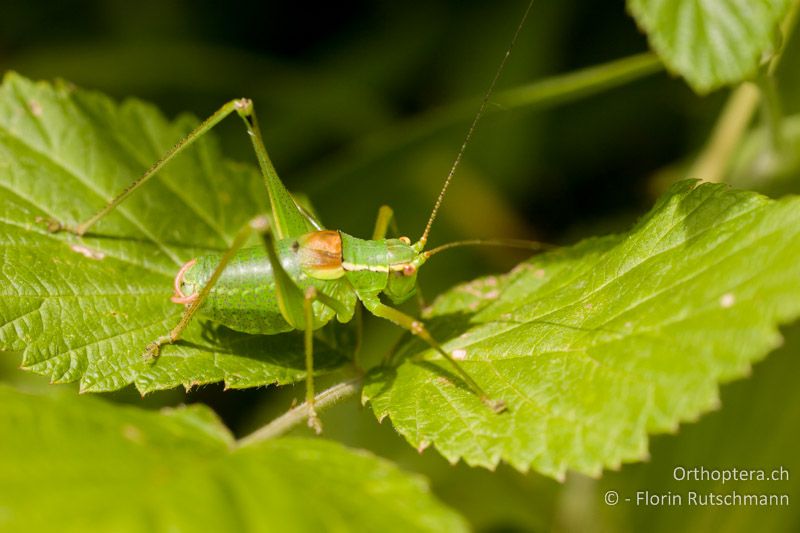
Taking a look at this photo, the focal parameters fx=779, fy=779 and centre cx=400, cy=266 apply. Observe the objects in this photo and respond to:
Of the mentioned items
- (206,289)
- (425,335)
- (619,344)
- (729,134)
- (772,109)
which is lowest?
(619,344)

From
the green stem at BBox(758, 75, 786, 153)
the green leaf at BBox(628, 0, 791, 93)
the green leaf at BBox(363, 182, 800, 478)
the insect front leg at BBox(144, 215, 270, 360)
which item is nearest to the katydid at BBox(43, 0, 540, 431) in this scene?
the insect front leg at BBox(144, 215, 270, 360)

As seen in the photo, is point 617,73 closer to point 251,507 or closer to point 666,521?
point 666,521

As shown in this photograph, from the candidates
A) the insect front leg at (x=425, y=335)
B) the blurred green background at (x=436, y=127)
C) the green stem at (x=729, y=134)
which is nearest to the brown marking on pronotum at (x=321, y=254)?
the insect front leg at (x=425, y=335)

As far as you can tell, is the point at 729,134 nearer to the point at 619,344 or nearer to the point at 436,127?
the point at 436,127

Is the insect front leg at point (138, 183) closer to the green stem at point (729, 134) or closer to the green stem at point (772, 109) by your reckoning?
the green stem at point (772, 109)

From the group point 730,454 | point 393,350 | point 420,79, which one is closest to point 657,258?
point 393,350

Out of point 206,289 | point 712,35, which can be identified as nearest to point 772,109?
point 712,35
